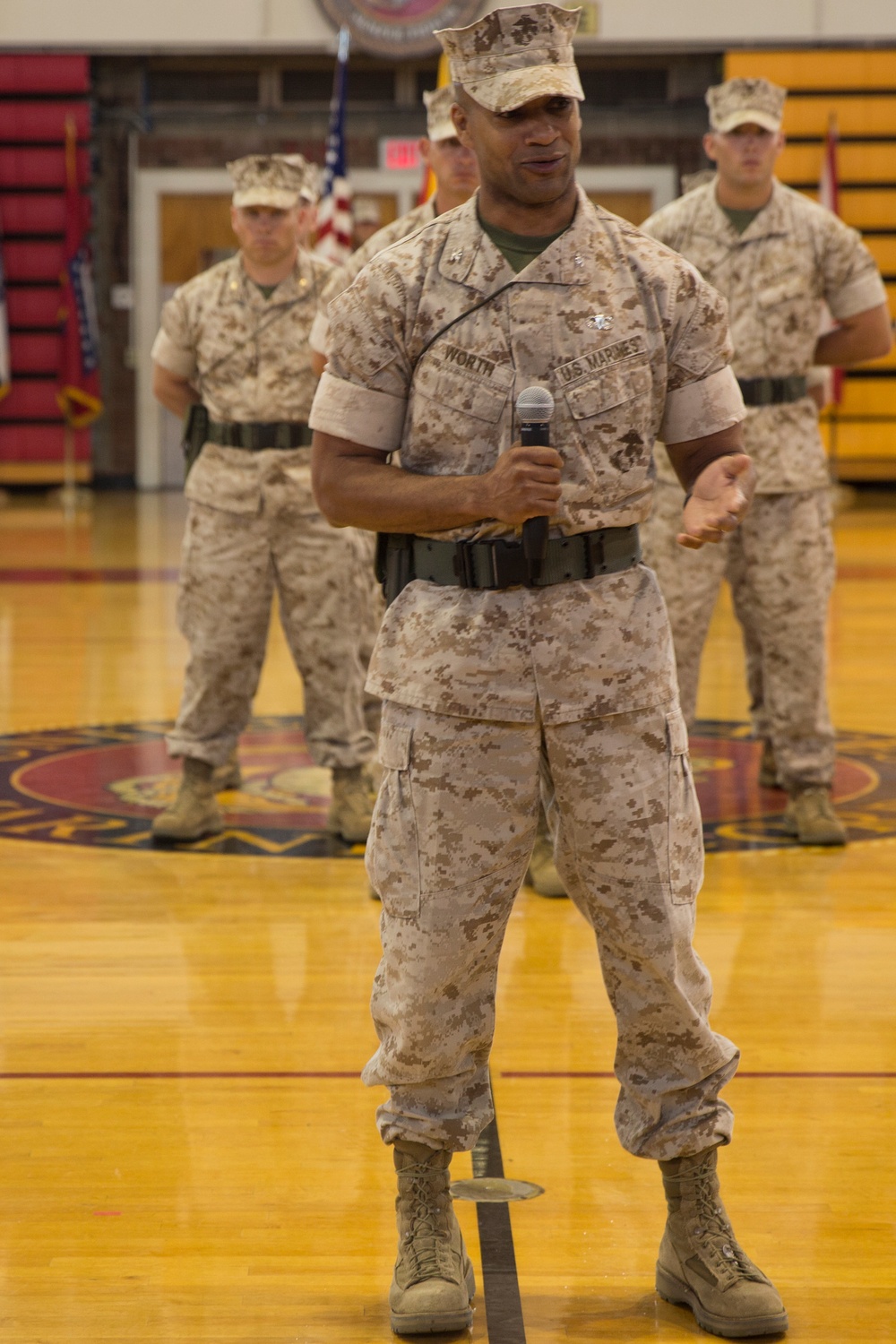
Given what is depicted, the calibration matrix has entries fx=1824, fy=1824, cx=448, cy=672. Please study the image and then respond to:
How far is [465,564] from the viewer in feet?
6.51

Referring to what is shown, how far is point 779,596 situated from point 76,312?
11.3m

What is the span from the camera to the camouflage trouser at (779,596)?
4164 mm

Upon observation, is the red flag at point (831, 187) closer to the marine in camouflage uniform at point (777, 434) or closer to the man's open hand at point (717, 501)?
the marine in camouflage uniform at point (777, 434)

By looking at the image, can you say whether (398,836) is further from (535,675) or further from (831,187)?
(831,187)

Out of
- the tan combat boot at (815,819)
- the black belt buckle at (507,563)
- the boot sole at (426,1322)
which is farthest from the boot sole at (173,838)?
the black belt buckle at (507,563)

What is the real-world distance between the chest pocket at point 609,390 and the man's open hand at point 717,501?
12 centimetres

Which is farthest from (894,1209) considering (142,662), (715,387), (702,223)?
(142,662)

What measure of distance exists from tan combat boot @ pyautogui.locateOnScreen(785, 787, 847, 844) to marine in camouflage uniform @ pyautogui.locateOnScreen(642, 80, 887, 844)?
74 millimetres

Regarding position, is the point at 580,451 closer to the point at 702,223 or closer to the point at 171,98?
the point at 702,223

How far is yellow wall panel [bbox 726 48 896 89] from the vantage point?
1388 centimetres

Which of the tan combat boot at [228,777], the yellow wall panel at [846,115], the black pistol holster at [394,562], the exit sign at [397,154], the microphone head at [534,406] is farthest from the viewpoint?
the exit sign at [397,154]

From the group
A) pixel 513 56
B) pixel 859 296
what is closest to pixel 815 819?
pixel 859 296

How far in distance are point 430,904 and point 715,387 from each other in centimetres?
66

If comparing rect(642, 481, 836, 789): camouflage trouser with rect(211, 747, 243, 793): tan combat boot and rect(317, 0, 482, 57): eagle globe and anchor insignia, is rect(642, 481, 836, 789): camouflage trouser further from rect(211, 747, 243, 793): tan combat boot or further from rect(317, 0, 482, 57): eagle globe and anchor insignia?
rect(317, 0, 482, 57): eagle globe and anchor insignia
